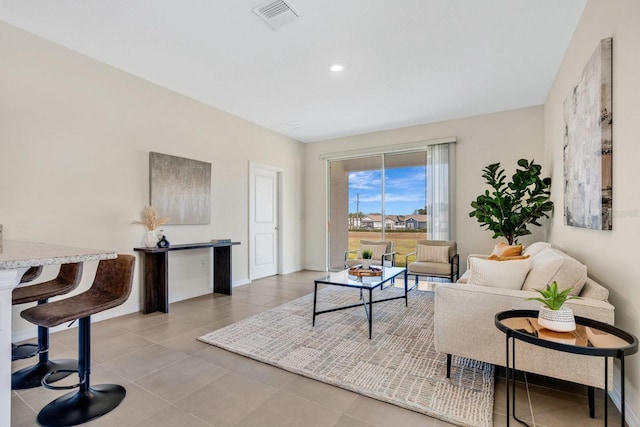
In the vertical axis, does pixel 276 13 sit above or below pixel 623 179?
above

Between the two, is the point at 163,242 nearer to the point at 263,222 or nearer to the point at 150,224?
the point at 150,224

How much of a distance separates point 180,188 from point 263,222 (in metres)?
1.92

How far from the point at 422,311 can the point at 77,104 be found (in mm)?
4555

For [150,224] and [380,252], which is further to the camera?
[380,252]

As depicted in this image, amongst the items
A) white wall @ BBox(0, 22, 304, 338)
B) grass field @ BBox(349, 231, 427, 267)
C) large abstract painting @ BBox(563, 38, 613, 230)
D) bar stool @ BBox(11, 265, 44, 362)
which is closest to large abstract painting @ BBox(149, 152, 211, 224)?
white wall @ BBox(0, 22, 304, 338)

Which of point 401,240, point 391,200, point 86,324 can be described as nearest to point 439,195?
point 391,200

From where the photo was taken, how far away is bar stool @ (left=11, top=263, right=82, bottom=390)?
81.7 inches

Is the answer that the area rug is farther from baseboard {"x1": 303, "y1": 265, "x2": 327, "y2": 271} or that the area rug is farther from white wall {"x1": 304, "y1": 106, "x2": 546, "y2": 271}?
baseboard {"x1": 303, "y1": 265, "x2": 327, "y2": 271}

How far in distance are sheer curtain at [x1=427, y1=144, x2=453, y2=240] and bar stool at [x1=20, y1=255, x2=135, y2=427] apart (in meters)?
4.70

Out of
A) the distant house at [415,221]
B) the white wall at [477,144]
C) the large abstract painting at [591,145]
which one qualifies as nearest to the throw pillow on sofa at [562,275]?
the large abstract painting at [591,145]

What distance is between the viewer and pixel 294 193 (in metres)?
6.62

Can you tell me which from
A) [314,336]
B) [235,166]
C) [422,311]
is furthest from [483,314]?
[235,166]

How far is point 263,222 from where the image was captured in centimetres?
586

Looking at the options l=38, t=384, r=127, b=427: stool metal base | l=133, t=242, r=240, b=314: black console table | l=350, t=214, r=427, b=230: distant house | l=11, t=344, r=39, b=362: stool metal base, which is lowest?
l=38, t=384, r=127, b=427: stool metal base
